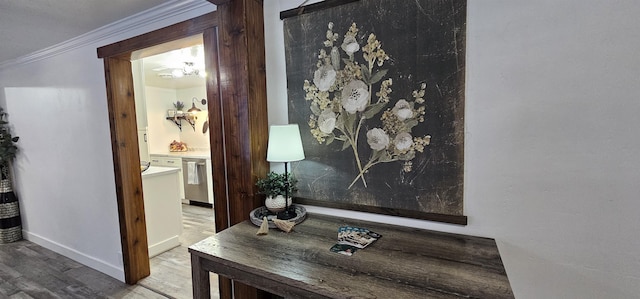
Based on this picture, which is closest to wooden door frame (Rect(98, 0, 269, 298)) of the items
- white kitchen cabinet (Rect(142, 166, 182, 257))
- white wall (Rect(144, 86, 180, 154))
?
white kitchen cabinet (Rect(142, 166, 182, 257))

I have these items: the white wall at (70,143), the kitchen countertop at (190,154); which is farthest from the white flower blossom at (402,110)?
the kitchen countertop at (190,154)

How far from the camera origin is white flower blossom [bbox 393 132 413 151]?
4.37 feet

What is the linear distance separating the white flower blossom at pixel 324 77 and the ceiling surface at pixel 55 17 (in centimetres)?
121

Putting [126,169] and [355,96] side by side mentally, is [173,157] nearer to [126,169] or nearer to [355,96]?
[126,169]

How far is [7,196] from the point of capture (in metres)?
3.45

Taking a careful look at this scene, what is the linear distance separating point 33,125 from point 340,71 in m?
3.71

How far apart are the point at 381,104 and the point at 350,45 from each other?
356 millimetres

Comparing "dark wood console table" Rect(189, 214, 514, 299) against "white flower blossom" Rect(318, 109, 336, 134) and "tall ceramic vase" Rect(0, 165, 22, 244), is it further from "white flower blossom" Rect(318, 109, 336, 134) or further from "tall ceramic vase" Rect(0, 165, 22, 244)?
"tall ceramic vase" Rect(0, 165, 22, 244)

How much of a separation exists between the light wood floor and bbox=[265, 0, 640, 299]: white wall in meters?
2.24

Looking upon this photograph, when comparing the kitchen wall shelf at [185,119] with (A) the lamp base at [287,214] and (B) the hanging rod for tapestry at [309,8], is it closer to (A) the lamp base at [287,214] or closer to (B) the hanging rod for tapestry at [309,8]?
(B) the hanging rod for tapestry at [309,8]

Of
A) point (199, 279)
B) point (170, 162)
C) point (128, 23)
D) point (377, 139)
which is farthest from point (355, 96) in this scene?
point (170, 162)

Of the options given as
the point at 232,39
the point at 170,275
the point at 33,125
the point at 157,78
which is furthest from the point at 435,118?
the point at 157,78

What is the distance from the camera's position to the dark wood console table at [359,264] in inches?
35.3

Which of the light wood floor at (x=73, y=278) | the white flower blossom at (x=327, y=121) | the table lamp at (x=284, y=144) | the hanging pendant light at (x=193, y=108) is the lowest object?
the light wood floor at (x=73, y=278)
